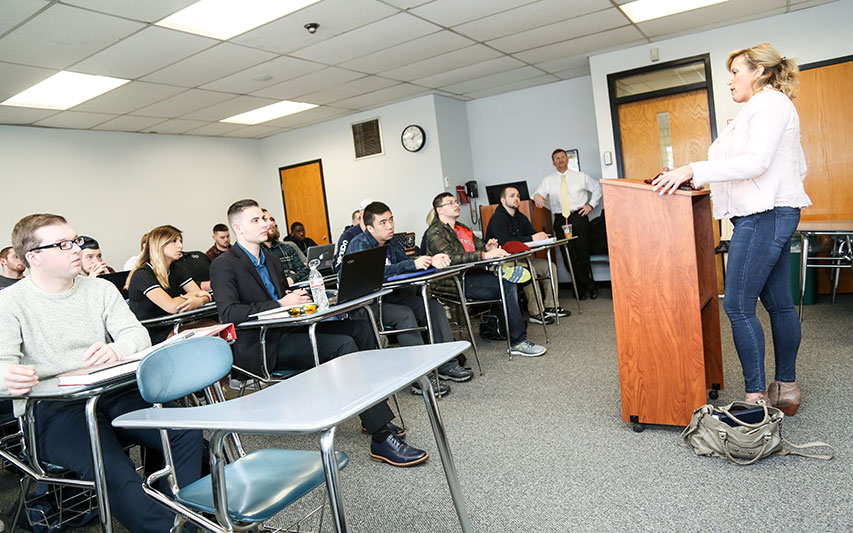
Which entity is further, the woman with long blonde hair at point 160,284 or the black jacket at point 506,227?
the black jacket at point 506,227

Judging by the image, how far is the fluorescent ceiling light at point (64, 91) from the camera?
16.1ft

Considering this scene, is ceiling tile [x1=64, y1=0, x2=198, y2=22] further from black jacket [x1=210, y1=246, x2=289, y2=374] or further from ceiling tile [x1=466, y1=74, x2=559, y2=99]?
ceiling tile [x1=466, y1=74, x2=559, y2=99]

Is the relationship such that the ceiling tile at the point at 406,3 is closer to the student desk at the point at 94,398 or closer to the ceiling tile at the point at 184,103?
the ceiling tile at the point at 184,103

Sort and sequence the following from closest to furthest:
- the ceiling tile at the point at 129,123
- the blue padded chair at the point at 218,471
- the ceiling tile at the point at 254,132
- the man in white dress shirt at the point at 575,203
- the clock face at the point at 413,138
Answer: the blue padded chair at the point at 218,471
the ceiling tile at the point at 129,123
the man in white dress shirt at the point at 575,203
the clock face at the point at 413,138
the ceiling tile at the point at 254,132

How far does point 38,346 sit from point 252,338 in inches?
35.8

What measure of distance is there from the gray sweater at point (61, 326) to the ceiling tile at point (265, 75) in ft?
11.2

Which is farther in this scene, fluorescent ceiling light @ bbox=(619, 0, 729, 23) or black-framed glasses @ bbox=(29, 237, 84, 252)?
fluorescent ceiling light @ bbox=(619, 0, 729, 23)

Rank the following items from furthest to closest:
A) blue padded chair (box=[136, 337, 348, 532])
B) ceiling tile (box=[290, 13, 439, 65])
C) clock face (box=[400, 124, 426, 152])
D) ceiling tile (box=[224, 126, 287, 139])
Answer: ceiling tile (box=[224, 126, 287, 139]), clock face (box=[400, 124, 426, 152]), ceiling tile (box=[290, 13, 439, 65]), blue padded chair (box=[136, 337, 348, 532])

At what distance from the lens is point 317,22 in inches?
167

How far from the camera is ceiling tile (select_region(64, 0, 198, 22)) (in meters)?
3.40

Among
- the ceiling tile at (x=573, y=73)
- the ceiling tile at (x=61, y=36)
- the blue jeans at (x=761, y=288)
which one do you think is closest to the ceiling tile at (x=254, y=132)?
the ceiling tile at (x=61, y=36)

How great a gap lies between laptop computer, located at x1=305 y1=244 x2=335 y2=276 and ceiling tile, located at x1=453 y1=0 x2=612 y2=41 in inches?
95.4

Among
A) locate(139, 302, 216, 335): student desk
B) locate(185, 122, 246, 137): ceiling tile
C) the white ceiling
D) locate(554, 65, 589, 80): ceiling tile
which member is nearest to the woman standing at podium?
the white ceiling

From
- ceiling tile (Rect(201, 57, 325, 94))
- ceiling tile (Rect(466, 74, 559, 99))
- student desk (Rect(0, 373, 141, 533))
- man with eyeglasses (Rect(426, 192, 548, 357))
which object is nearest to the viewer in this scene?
student desk (Rect(0, 373, 141, 533))
